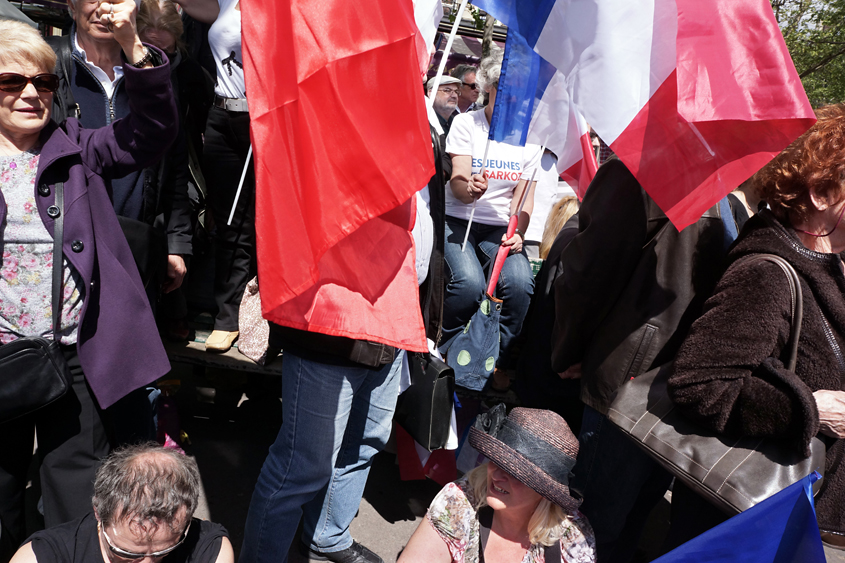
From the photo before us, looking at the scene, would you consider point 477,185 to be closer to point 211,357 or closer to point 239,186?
point 239,186

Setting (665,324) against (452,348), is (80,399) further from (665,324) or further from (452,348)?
(665,324)

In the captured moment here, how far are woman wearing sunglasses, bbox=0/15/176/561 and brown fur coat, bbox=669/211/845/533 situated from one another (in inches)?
69.4

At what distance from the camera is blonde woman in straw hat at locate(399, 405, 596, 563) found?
2055mm

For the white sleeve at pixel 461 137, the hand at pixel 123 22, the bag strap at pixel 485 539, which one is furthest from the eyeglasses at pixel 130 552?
the white sleeve at pixel 461 137

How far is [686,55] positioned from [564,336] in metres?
1.04

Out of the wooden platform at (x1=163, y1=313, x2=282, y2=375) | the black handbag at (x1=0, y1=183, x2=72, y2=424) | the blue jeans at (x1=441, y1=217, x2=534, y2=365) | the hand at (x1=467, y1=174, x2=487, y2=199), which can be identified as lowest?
the wooden platform at (x1=163, y1=313, x2=282, y2=375)

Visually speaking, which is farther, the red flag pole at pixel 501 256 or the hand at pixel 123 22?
the red flag pole at pixel 501 256

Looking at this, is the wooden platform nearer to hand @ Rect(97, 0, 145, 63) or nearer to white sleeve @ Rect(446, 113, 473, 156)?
white sleeve @ Rect(446, 113, 473, 156)

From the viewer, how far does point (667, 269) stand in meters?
2.15

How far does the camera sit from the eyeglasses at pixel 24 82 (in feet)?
6.30

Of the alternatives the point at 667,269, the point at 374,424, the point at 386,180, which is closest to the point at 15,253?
the point at 386,180

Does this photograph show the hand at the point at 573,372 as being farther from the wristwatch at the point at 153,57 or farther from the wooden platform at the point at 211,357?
the wristwatch at the point at 153,57

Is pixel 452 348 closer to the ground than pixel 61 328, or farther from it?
closer to the ground

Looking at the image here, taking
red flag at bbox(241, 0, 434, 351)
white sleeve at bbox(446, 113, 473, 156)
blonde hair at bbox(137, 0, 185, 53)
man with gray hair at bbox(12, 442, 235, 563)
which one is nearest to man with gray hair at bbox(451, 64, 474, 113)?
white sleeve at bbox(446, 113, 473, 156)
